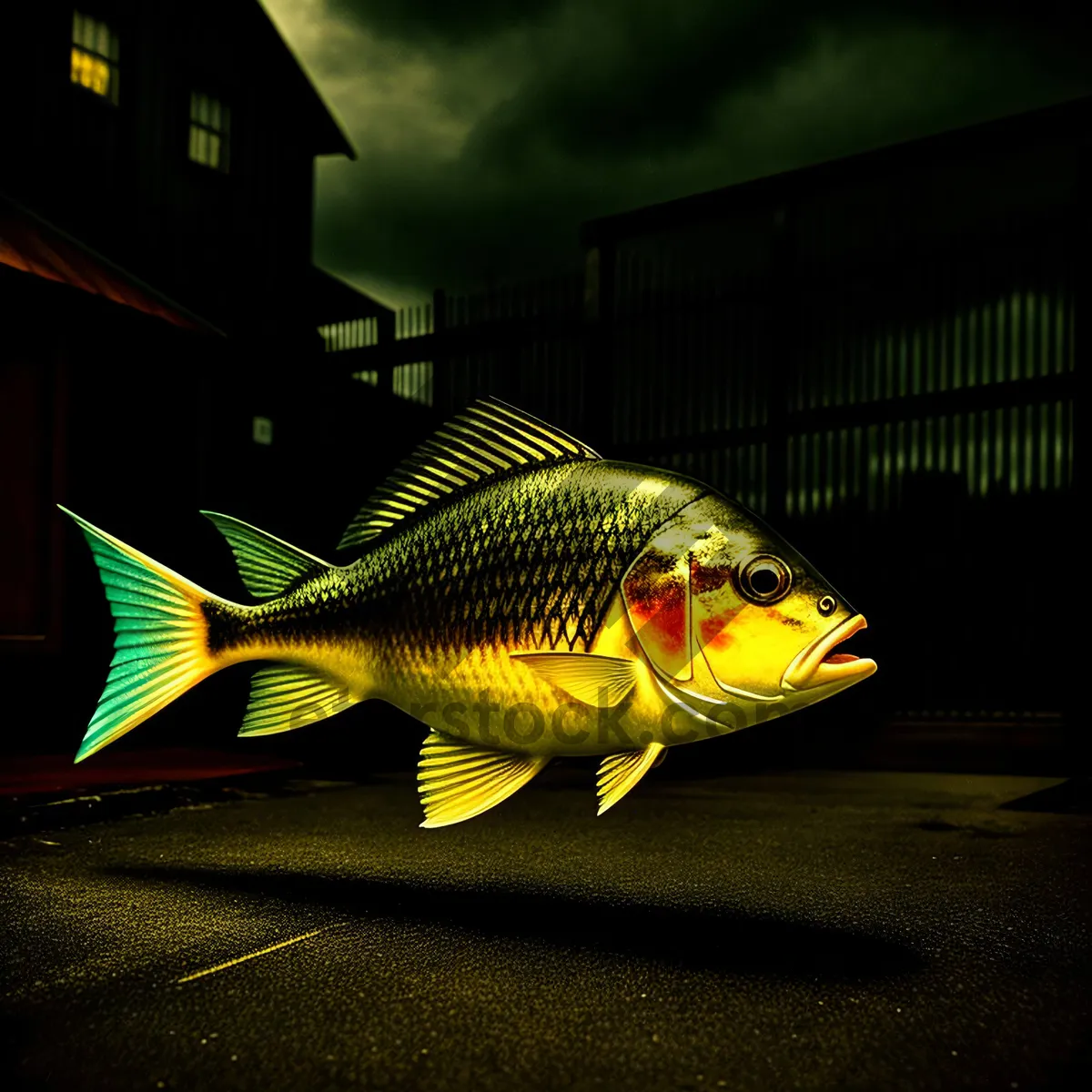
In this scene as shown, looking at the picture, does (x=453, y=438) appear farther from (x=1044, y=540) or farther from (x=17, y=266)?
(x=1044, y=540)

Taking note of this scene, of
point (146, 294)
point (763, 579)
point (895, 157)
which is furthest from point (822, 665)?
point (146, 294)

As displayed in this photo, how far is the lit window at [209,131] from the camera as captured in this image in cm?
1345

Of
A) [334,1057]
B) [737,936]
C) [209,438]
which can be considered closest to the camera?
[334,1057]

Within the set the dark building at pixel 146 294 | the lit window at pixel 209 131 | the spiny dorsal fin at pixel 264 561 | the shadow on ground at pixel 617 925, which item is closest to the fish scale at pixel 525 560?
the spiny dorsal fin at pixel 264 561

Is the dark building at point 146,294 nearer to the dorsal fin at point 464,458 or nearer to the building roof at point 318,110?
the building roof at point 318,110

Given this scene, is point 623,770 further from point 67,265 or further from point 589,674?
point 67,265

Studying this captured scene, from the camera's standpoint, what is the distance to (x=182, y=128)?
43.3 feet

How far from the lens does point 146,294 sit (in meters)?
8.43

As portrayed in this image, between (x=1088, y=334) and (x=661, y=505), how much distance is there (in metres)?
7.19

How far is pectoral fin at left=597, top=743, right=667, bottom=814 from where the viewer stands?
73.9 inches

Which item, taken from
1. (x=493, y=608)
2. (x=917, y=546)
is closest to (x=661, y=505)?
(x=493, y=608)

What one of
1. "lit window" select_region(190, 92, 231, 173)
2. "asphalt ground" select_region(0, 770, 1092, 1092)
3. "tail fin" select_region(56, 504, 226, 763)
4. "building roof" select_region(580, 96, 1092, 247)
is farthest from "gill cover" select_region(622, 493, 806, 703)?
"lit window" select_region(190, 92, 231, 173)

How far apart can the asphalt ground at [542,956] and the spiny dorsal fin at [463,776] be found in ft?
2.69

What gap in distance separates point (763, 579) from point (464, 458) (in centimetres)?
79
